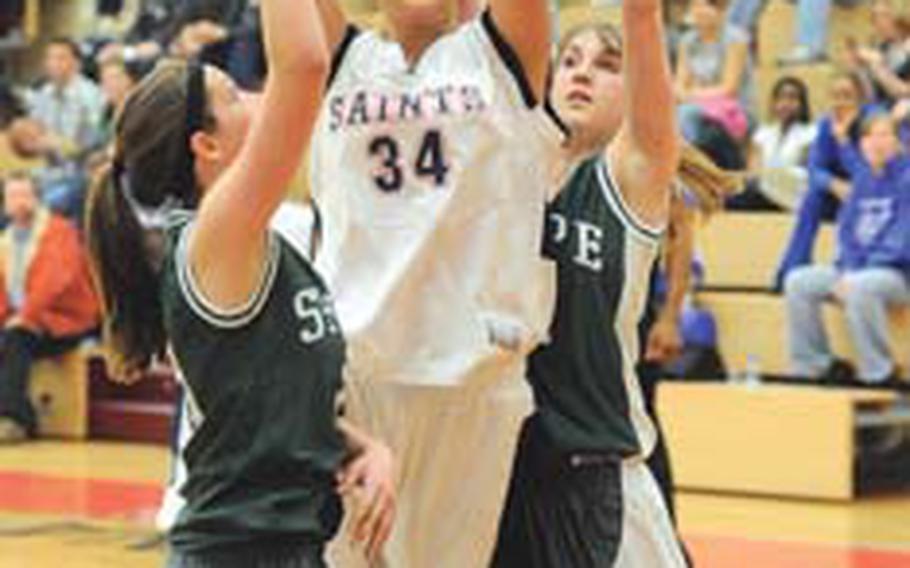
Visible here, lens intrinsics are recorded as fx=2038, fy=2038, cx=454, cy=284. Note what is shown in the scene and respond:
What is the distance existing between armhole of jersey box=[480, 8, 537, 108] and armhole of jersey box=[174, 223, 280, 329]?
0.70 m

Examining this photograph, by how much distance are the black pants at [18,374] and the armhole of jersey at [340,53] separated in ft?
26.7

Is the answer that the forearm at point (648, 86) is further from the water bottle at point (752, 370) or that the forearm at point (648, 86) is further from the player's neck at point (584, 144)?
the water bottle at point (752, 370)

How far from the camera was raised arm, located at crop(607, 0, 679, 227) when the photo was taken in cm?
359

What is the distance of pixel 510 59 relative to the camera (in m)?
3.58

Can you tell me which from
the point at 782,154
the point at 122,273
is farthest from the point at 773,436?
the point at 122,273

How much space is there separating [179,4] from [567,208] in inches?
432

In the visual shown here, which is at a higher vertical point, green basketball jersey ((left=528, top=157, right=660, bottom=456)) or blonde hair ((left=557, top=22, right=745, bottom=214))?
blonde hair ((left=557, top=22, right=745, bottom=214))

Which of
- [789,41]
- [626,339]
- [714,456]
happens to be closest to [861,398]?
[714,456]

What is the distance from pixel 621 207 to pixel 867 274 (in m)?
6.03

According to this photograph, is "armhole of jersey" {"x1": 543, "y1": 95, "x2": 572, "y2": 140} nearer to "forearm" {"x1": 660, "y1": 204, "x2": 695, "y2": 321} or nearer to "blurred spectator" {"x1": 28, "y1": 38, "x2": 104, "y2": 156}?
"forearm" {"x1": 660, "y1": 204, "x2": 695, "y2": 321}

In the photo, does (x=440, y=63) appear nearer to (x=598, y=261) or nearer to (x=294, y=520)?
(x=598, y=261)

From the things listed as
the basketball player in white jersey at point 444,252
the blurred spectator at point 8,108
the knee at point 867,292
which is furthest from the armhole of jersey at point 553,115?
the blurred spectator at point 8,108

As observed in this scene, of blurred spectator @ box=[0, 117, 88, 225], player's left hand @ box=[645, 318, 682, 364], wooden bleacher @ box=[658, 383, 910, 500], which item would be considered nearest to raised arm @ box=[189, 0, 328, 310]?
player's left hand @ box=[645, 318, 682, 364]

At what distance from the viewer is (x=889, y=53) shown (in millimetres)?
11523
